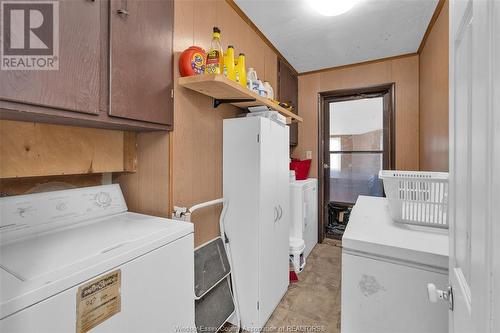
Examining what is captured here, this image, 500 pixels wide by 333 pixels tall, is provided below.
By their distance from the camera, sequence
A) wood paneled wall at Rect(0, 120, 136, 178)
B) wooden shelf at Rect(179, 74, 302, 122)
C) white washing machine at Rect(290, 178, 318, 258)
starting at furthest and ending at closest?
white washing machine at Rect(290, 178, 318, 258), wooden shelf at Rect(179, 74, 302, 122), wood paneled wall at Rect(0, 120, 136, 178)

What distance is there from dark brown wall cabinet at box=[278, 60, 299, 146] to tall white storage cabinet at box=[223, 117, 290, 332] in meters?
1.28

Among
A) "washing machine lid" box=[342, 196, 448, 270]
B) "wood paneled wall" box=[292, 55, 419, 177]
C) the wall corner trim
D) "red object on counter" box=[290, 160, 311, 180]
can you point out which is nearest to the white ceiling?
the wall corner trim

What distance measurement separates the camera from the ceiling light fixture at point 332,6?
1837 mm

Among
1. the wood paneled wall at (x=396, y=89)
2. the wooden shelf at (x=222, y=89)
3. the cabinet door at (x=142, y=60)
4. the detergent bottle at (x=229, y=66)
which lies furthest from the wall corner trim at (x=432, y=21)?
the cabinet door at (x=142, y=60)

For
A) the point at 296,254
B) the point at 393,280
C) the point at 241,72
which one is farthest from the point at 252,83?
the point at 296,254

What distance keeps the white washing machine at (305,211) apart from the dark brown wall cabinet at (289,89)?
2.32 feet

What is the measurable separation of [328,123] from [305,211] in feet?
4.65

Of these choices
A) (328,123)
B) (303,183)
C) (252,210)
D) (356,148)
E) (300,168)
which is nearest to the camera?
(252,210)

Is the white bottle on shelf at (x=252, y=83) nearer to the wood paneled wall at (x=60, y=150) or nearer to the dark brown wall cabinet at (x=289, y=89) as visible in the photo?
the wood paneled wall at (x=60, y=150)

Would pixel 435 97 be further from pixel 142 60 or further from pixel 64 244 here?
pixel 64 244

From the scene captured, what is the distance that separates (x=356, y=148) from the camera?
3297 millimetres

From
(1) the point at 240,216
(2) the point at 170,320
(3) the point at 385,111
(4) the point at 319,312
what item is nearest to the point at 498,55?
(2) the point at 170,320

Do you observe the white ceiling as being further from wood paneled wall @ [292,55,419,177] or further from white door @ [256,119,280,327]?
white door @ [256,119,280,327]

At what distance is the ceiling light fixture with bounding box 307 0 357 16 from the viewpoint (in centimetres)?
184
